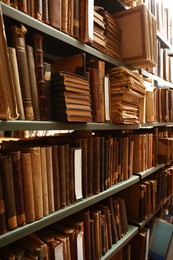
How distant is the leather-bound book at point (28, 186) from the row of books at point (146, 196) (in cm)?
102

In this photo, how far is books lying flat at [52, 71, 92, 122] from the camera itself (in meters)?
0.88

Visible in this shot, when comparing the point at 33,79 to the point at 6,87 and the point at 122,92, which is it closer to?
the point at 6,87

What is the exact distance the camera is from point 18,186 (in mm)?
748

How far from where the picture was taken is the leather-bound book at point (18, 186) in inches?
29.2

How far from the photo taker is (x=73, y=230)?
39.1 inches

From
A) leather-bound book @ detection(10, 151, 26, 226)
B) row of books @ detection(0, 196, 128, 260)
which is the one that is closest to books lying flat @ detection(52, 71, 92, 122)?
leather-bound book @ detection(10, 151, 26, 226)

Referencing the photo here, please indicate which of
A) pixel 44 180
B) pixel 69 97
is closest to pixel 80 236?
pixel 44 180

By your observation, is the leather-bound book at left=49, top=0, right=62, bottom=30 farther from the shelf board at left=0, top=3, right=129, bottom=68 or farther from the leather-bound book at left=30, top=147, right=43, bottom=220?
the leather-bound book at left=30, top=147, right=43, bottom=220

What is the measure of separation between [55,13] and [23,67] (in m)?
0.28

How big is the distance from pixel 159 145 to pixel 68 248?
1.22 meters

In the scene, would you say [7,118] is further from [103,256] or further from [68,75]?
[103,256]

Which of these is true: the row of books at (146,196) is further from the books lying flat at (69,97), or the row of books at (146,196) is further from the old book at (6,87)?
the old book at (6,87)

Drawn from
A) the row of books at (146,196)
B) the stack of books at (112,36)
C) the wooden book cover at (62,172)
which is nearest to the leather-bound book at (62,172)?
the wooden book cover at (62,172)

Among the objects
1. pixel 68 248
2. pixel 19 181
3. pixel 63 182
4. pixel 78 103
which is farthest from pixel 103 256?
pixel 78 103
